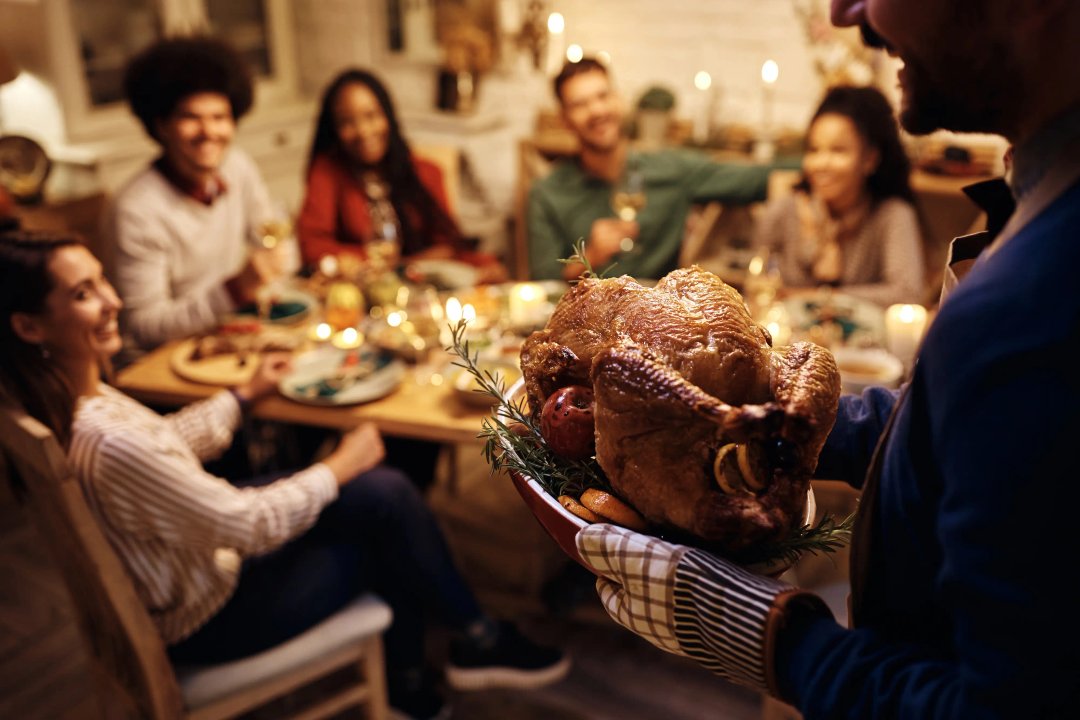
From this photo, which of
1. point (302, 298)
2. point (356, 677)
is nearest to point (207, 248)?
point (302, 298)

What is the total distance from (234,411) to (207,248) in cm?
99

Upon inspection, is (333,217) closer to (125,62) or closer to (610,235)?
(610,235)

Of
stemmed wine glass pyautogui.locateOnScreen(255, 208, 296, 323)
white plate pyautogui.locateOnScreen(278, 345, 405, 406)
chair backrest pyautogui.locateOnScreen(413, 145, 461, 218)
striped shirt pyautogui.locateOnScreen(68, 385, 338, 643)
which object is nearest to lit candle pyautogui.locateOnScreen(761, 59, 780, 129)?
chair backrest pyautogui.locateOnScreen(413, 145, 461, 218)

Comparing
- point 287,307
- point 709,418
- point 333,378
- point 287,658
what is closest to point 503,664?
point 287,658

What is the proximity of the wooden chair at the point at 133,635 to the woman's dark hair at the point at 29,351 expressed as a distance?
0.09 metres

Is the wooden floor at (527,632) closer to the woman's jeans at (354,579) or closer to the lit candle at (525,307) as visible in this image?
the woman's jeans at (354,579)

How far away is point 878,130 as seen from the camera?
104 inches

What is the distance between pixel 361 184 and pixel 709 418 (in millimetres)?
2639

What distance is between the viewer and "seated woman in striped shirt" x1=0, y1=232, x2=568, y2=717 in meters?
1.53

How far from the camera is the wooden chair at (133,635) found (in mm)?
1406

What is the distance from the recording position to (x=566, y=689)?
7.37 ft

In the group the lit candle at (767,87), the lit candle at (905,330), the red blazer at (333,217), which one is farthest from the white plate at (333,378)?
the lit candle at (767,87)

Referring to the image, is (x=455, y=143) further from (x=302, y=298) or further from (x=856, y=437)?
(x=856, y=437)

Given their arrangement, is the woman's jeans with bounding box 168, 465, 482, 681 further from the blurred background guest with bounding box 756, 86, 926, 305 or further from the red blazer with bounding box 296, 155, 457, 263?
the blurred background guest with bounding box 756, 86, 926, 305
